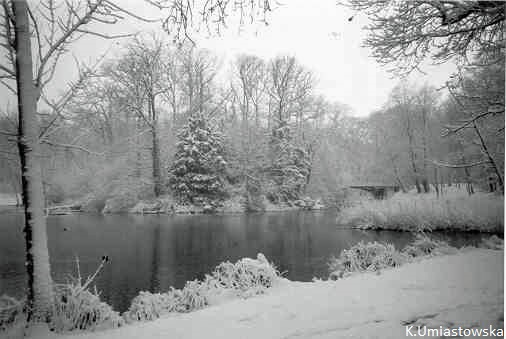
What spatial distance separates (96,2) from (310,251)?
5.96 meters

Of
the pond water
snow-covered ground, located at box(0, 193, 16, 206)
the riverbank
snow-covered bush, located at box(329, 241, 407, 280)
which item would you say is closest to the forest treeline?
snow-covered ground, located at box(0, 193, 16, 206)

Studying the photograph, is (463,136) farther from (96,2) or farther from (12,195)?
(12,195)

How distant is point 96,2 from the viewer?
2.84 metres

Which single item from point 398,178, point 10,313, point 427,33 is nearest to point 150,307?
point 10,313

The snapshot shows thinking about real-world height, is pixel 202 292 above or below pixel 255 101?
below

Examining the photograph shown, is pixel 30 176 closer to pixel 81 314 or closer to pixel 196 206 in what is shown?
pixel 81 314

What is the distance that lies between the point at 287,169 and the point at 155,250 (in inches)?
543

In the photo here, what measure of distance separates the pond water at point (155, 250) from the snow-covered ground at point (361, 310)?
1.14 meters

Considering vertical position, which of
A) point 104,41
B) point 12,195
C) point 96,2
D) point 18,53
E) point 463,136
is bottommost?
point 12,195

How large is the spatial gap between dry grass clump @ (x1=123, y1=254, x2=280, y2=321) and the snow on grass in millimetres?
2831

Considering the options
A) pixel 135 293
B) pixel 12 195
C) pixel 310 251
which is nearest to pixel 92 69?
pixel 12 195

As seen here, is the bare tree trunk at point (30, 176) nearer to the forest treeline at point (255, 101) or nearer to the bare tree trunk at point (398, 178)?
the forest treeline at point (255, 101)

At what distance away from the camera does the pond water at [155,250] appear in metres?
3.82

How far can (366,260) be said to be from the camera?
471 cm
